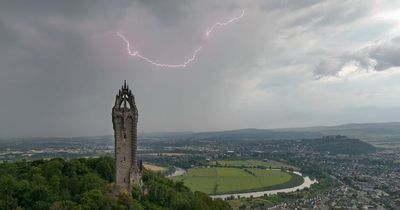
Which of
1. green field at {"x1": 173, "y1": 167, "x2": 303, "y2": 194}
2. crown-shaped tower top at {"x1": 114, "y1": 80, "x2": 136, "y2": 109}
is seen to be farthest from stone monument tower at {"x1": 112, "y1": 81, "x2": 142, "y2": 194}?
green field at {"x1": 173, "y1": 167, "x2": 303, "y2": 194}

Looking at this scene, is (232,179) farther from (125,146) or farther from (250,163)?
(125,146)

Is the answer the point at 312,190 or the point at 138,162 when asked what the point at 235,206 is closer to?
the point at 312,190

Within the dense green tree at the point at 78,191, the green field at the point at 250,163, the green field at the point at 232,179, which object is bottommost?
the green field at the point at 232,179

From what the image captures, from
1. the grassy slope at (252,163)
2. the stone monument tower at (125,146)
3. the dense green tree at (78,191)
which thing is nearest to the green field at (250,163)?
the grassy slope at (252,163)

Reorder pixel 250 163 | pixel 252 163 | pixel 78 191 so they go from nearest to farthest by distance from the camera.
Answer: pixel 78 191 < pixel 250 163 < pixel 252 163

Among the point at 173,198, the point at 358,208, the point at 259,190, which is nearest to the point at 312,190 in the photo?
the point at 259,190

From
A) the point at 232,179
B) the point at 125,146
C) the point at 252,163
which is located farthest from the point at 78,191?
the point at 252,163

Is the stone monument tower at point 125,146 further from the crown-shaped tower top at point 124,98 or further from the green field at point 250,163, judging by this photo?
the green field at point 250,163
